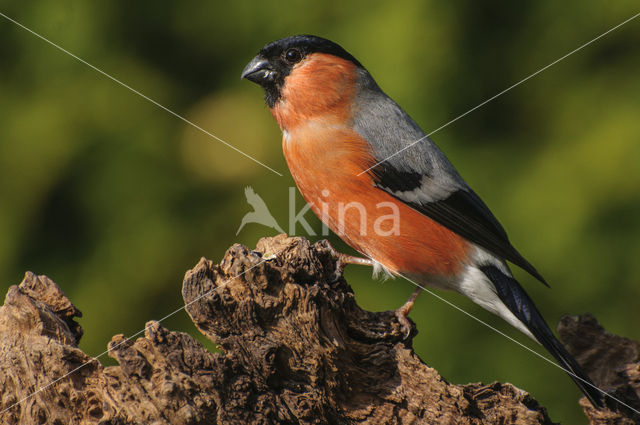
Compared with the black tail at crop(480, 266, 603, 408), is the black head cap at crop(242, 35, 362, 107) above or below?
above

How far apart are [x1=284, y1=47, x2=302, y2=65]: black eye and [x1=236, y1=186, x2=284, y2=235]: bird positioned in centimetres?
95

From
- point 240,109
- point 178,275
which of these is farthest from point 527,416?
point 240,109

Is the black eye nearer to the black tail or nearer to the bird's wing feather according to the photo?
the bird's wing feather

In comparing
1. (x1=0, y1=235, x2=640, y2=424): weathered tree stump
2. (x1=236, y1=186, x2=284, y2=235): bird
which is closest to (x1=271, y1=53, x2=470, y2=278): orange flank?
(x1=0, y1=235, x2=640, y2=424): weathered tree stump

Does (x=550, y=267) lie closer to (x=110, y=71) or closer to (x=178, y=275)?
(x=178, y=275)

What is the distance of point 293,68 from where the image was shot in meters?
3.88

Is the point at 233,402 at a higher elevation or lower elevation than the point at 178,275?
lower

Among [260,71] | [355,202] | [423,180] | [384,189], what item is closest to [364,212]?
[355,202]

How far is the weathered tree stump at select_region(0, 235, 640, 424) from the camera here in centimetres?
242

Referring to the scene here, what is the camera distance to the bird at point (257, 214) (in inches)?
171

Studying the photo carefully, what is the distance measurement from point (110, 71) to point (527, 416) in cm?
331

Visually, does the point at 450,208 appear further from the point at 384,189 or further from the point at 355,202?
the point at 355,202
